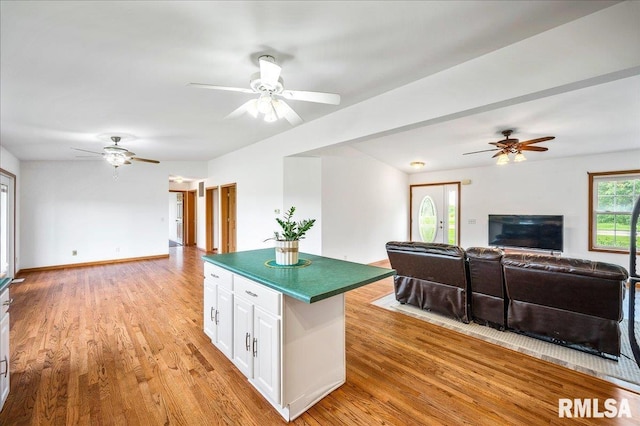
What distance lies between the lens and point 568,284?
2443 millimetres

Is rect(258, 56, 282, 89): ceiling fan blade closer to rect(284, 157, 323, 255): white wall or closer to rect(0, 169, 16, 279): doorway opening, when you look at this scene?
rect(284, 157, 323, 255): white wall

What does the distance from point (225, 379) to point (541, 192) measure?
6654 mm

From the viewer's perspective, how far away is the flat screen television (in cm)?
539

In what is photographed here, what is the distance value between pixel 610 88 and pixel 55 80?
5.34 meters

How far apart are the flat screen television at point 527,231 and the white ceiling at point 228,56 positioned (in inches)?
80.3

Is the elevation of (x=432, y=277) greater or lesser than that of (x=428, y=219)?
lesser

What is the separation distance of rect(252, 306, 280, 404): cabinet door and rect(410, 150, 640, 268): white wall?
20.4 feet

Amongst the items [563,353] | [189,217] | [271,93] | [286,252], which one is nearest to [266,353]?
[286,252]

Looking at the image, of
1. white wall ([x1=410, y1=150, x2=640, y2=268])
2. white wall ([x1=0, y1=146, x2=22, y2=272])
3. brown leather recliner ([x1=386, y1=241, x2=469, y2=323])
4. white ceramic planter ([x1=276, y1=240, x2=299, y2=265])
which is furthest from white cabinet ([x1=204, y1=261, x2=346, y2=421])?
white wall ([x1=410, y1=150, x2=640, y2=268])

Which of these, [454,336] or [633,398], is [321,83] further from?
[633,398]

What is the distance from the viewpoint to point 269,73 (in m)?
1.96

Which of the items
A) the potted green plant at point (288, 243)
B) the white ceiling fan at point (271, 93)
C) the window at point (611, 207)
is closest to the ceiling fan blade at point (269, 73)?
the white ceiling fan at point (271, 93)

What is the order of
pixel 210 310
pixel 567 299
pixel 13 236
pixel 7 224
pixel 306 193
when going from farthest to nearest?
pixel 306 193
pixel 13 236
pixel 7 224
pixel 210 310
pixel 567 299

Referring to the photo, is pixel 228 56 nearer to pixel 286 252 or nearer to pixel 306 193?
pixel 286 252
